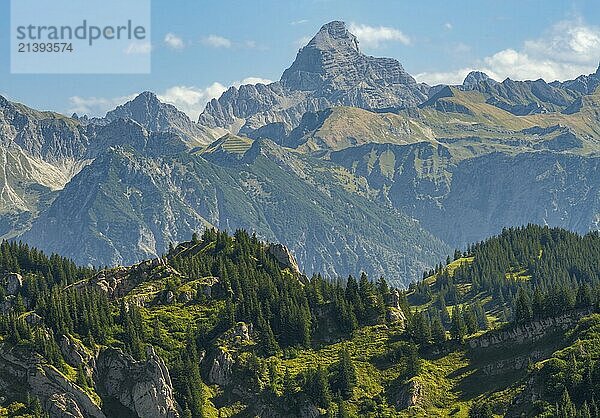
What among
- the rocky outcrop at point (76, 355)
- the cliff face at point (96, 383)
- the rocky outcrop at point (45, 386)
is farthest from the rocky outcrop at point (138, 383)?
the rocky outcrop at point (45, 386)

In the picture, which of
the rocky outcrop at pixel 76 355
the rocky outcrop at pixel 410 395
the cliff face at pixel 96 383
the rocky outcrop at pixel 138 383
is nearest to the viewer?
the cliff face at pixel 96 383

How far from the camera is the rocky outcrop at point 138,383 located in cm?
18238

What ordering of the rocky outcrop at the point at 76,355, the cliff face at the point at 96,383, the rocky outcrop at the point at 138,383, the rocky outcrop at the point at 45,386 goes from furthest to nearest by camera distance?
the rocky outcrop at the point at 76,355
the rocky outcrop at the point at 138,383
the cliff face at the point at 96,383
the rocky outcrop at the point at 45,386

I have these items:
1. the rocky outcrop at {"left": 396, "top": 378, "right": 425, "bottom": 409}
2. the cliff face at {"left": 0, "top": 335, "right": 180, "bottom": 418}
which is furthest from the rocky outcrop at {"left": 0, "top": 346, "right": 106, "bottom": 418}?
the rocky outcrop at {"left": 396, "top": 378, "right": 425, "bottom": 409}

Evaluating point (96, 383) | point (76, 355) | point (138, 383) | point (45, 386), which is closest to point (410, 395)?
point (138, 383)

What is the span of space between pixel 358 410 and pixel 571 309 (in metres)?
54.1

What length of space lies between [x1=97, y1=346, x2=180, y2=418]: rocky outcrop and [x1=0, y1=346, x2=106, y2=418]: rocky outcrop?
729 centimetres

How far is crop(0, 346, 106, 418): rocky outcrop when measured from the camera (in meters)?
175

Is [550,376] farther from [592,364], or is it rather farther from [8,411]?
[8,411]

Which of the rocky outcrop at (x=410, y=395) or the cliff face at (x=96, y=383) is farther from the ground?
the cliff face at (x=96, y=383)

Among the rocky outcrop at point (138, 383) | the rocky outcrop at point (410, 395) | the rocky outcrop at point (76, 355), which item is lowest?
the rocky outcrop at point (410, 395)

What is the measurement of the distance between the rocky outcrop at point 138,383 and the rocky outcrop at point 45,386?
23.9ft

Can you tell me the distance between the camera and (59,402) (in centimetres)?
17488

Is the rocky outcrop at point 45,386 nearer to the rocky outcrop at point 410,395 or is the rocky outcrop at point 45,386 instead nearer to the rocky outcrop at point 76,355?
the rocky outcrop at point 76,355
